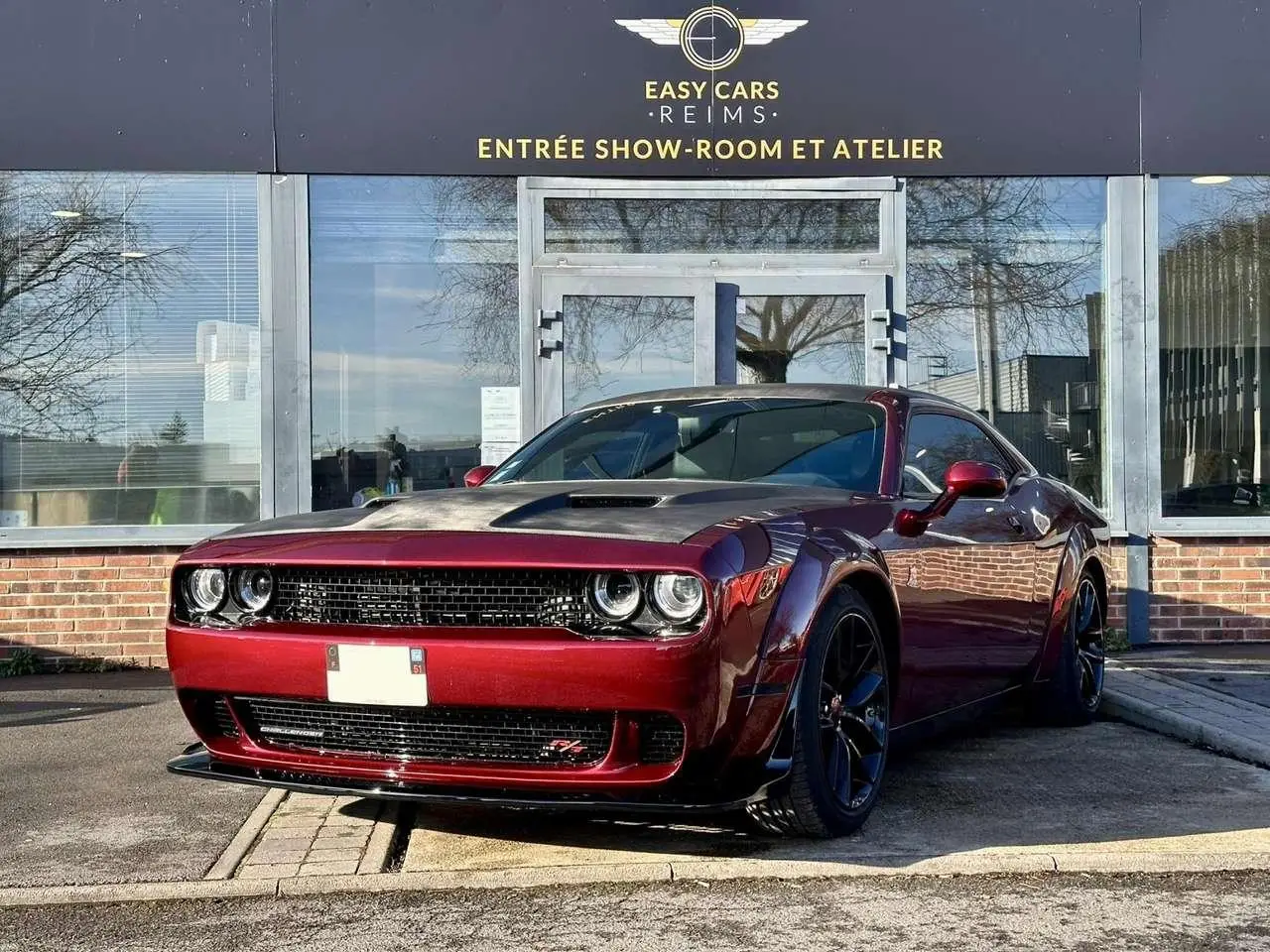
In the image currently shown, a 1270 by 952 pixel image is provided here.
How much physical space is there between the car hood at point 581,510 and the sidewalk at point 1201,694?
81.2 inches


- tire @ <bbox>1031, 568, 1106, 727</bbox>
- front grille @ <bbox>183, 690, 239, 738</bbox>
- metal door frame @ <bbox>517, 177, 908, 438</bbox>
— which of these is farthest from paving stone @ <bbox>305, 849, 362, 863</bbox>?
metal door frame @ <bbox>517, 177, 908, 438</bbox>

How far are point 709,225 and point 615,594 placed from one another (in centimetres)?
589

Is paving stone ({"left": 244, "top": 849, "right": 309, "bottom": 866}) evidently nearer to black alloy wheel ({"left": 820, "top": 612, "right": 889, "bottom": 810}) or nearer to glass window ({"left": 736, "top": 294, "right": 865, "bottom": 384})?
black alloy wheel ({"left": 820, "top": 612, "right": 889, "bottom": 810})

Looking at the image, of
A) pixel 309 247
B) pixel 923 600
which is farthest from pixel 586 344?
pixel 923 600

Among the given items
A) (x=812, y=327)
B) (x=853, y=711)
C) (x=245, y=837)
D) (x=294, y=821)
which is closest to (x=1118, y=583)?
(x=812, y=327)

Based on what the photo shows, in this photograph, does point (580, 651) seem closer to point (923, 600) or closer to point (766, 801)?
point (766, 801)

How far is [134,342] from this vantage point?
30.6 feet

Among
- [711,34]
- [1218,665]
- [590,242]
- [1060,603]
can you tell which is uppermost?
[711,34]

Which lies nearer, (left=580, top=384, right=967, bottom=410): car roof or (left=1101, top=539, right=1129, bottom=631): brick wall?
(left=580, top=384, right=967, bottom=410): car roof

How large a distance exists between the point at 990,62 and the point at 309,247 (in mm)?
4264

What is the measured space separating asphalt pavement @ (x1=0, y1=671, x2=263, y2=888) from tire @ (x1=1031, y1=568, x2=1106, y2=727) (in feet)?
10.3

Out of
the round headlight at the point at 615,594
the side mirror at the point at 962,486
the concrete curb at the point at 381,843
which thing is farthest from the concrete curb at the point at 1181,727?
the concrete curb at the point at 381,843

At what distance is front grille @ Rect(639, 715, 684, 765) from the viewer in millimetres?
3838

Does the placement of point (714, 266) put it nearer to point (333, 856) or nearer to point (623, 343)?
point (623, 343)
